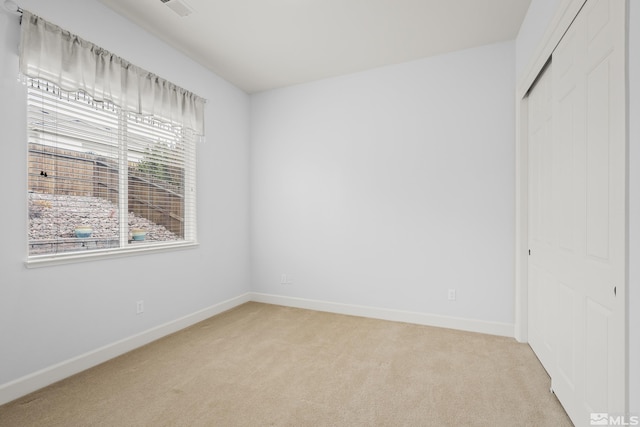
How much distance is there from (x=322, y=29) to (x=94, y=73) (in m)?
1.96

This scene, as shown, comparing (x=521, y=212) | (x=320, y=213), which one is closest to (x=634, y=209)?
(x=521, y=212)

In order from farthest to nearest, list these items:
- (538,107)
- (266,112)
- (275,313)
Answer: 1. (266,112)
2. (275,313)
3. (538,107)

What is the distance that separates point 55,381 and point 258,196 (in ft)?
9.00

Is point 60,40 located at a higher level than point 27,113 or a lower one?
higher

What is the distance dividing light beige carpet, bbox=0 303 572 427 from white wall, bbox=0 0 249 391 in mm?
292

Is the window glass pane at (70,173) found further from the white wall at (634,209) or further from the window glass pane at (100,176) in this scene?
the white wall at (634,209)

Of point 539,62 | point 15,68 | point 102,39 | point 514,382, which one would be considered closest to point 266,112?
point 102,39

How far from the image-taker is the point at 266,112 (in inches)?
166

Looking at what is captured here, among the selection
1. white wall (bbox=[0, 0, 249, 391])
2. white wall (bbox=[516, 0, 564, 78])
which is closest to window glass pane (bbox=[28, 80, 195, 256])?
white wall (bbox=[0, 0, 249, 391])

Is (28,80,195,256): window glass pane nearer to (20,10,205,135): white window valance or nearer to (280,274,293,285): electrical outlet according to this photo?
(20,10,205,135): white window valance

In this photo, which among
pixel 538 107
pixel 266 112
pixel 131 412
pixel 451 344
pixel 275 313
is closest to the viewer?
pixel 131 412

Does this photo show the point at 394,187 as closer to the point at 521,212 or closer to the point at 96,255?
the point at 521,212

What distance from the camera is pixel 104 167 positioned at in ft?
8.50

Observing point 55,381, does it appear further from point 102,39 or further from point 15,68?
point 102,39
